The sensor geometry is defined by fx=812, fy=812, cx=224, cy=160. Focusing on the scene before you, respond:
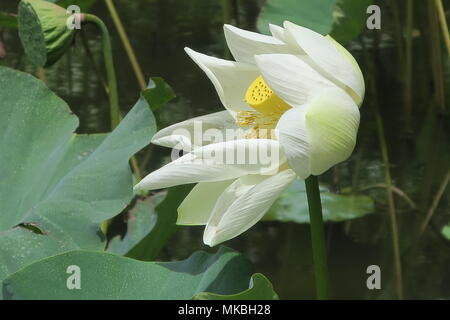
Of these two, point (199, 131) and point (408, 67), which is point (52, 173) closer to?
point (199, 131)

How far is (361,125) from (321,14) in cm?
49

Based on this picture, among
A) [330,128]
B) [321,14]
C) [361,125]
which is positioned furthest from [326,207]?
[330,128]

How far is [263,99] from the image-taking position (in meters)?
0.75

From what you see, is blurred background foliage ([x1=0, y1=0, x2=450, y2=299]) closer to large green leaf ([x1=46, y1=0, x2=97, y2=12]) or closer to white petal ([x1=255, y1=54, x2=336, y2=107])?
large green leaf ([x1=46, y1=0, x2=97, y2=12])

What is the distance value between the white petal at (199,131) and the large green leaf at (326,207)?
84 cm

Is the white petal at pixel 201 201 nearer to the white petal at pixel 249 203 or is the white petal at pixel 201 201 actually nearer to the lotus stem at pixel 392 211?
the white petal at pixel 249 203

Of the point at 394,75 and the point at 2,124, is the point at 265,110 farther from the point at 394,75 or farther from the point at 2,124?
the point at 394,75

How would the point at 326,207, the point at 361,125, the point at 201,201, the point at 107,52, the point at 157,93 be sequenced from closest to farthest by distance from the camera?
the point at 201,201 < the point at 157,93 < the point at 107,52 < the point at 326,207 < the point at 361,125

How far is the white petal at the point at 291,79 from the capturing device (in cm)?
68

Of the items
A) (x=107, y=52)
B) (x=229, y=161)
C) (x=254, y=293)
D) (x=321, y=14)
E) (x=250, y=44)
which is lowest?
(x=254, y=293)

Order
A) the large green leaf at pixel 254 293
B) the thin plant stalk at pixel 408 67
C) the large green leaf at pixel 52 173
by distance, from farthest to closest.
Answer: the thin plant stalk at pixel 408 67 < the large green leaf at pixel 52 173 < the large green leaf at pixel 254 293

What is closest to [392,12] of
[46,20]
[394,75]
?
[394,75]

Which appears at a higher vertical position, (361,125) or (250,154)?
(361,125)

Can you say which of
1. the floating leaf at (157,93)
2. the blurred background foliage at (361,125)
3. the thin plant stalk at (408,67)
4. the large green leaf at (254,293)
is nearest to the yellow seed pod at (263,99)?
the large green leaf at (254,293)
